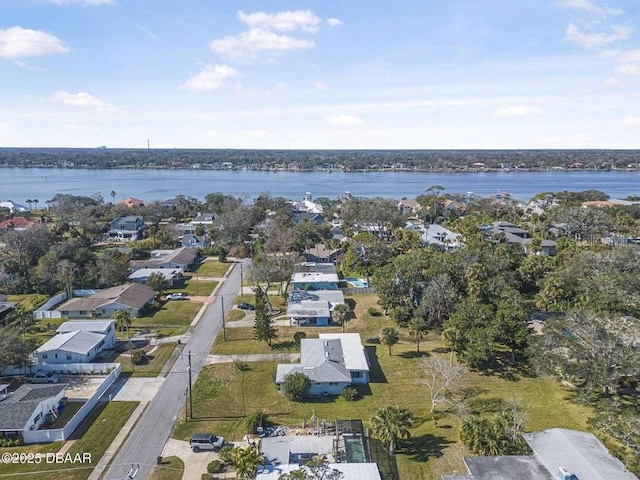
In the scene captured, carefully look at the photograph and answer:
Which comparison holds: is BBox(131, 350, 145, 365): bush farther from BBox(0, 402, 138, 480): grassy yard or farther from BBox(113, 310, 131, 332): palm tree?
BBox(113, 310, 131, 332): palm tree

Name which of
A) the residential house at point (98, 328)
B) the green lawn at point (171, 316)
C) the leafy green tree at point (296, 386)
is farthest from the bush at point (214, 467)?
the green lawn at point (171, 316)

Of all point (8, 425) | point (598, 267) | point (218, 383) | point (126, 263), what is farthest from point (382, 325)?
point (126, 263)

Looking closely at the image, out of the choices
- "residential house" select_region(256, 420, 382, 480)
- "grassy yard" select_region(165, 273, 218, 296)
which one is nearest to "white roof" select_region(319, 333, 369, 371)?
"residential house" select_region(256, 420, 382, 480)

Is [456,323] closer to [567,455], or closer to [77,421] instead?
[567,455]

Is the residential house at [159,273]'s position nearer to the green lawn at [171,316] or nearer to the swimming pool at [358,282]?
the green lawn at [171,316]

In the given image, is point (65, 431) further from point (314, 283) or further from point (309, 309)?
point (314, 283)
